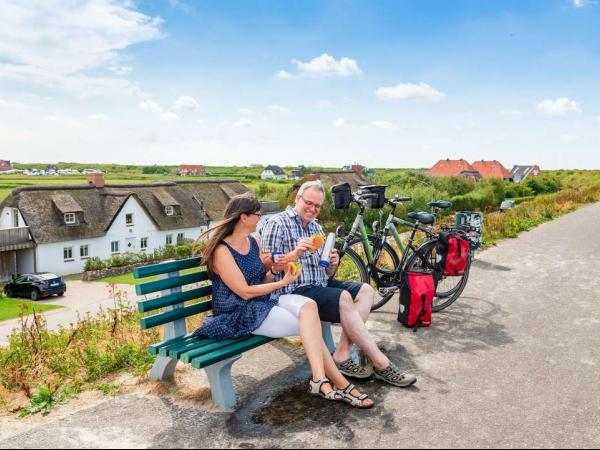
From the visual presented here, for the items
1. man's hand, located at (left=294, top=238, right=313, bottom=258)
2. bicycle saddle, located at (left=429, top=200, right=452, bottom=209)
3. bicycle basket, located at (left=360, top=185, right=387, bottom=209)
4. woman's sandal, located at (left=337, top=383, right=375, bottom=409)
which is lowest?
woman's sandal, located at (left=337, top=383, right=375, bottom=409)

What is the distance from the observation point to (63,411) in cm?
394

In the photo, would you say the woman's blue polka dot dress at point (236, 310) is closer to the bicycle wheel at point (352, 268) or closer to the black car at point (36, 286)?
the bicycle wheel at point (352, 268)

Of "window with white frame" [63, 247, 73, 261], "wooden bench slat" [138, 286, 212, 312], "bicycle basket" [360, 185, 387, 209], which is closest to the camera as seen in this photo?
"wooden bench slat" [138, 286, 212, 312]

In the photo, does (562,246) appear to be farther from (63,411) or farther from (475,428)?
(63,411)

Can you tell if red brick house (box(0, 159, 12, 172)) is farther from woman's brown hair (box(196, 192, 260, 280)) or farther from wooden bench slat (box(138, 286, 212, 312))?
woman's brown hair (box(196, 192, 260, 280))

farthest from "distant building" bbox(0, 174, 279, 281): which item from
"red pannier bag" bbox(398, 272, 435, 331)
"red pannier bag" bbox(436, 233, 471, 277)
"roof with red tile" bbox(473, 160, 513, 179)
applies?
"roof with red tile" bbox(473, 160, 513, 179)

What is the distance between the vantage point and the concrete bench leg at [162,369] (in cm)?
427

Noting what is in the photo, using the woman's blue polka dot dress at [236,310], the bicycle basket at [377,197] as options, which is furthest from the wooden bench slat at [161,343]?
the bicycle basket at [377,197]

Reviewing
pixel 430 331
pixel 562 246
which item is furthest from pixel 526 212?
pixel 430 331

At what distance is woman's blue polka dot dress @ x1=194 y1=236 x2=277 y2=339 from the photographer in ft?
13.0

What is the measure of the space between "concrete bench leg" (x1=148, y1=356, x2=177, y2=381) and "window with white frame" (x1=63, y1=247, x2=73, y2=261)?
1483 inches

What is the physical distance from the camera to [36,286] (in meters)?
28.1

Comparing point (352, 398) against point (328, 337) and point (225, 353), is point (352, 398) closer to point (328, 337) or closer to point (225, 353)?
→ point (225, 353)

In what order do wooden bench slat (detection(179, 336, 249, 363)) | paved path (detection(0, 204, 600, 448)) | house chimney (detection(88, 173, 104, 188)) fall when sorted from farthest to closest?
house chimney (detection(88, 173, 104, 188))
wooden bench slat (detection(179, 336, 249, 363))
paved path (detection(0, 204, 600, 448))
